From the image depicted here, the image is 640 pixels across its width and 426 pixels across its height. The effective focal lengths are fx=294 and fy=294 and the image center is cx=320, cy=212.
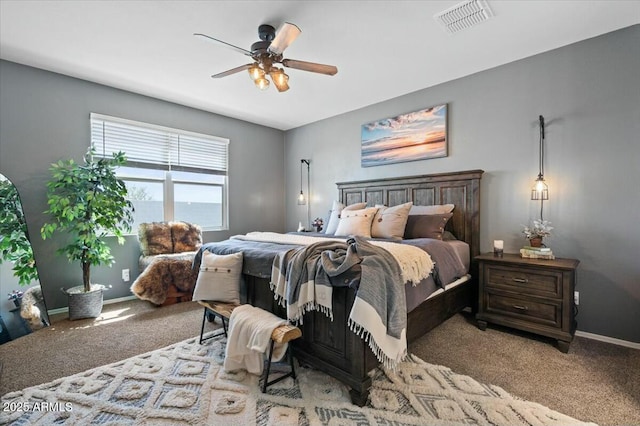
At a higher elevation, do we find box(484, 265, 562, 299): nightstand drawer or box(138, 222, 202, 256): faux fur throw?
box(138, 222, 202, 256): faux fur throw

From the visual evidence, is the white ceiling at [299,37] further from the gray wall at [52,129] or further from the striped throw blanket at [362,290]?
the striped throw blanket at [362,290]

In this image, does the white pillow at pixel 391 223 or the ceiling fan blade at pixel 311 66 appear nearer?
the ceiling fan blade at pixel 311 66

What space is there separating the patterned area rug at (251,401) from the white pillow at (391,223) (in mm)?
1397

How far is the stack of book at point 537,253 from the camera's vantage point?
2.69 m

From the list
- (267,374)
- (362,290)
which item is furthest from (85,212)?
(362,290)

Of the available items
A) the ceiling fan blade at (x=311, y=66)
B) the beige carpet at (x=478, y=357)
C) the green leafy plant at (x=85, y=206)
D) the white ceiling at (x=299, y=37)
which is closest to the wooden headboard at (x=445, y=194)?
the beige carpet at (x=478, y=357)

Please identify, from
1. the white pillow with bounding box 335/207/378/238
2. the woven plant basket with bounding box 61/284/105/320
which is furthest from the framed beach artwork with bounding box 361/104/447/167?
the woven plant basket with bounding box 61/284/105/320

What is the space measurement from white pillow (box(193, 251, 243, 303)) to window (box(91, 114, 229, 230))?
7.51 feet

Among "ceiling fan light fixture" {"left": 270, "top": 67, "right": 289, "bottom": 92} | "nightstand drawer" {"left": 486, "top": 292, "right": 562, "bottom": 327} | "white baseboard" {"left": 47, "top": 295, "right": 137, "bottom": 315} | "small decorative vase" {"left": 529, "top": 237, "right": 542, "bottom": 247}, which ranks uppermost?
"ceiling fan light fixture" {"left": 270, "top": 67, "right": 289, "bottom": 92}

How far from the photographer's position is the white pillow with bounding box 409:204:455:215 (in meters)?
3.42

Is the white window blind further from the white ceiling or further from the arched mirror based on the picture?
the arched mirror

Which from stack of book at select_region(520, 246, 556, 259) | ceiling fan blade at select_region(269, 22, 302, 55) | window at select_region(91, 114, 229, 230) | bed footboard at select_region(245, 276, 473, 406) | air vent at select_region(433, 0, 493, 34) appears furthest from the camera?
window at select_region(91, 114, 229, 230)

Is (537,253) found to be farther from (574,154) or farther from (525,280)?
(574,154)

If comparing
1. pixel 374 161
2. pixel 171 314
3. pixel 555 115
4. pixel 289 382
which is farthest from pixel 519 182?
pixel 171 314
